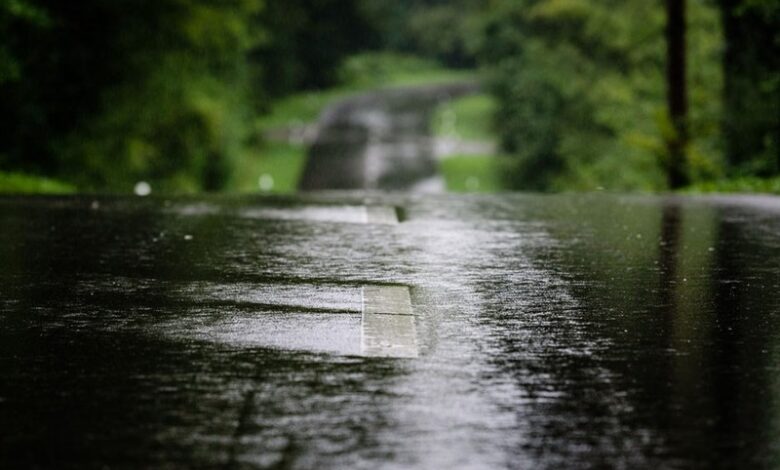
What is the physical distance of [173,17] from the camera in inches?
1435

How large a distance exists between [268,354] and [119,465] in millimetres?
2131

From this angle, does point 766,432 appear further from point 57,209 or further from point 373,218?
point 57,209

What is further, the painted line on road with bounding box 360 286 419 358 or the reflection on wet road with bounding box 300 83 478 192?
the reflection on wet road with bounding box 300 83 478 192

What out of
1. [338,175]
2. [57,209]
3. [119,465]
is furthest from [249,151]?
[119,465]

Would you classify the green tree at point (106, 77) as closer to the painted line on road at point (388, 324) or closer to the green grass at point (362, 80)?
the painted line on road at point (388, 324)

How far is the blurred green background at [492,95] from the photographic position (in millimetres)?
28484

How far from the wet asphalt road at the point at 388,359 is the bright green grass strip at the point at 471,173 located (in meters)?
47.9

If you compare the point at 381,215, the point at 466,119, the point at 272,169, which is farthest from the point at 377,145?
the point at 381,215

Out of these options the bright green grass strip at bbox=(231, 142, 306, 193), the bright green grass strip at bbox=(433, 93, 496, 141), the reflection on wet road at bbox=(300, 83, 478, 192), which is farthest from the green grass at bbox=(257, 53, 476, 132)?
the bright green grass strip at bbox=(433, 93, 496, 141)

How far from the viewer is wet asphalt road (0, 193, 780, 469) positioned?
16.6 feet

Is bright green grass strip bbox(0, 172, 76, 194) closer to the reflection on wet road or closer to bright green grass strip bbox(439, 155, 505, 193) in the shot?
the reflection on wet road

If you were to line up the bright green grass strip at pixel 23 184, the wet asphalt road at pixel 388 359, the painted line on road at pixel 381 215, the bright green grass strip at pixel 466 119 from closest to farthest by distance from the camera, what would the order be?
the wet asphalt road at pixel 388 359 < the painted line on road at pixel 381 215 < the bright green grass strip at pixel 23 184 < the bright green grass strip at pixel 466 119

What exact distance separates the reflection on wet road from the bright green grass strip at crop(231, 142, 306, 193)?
0.65 metres

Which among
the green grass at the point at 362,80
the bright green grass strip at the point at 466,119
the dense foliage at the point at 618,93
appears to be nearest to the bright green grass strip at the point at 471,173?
the dense foliage at the point at 618,93
